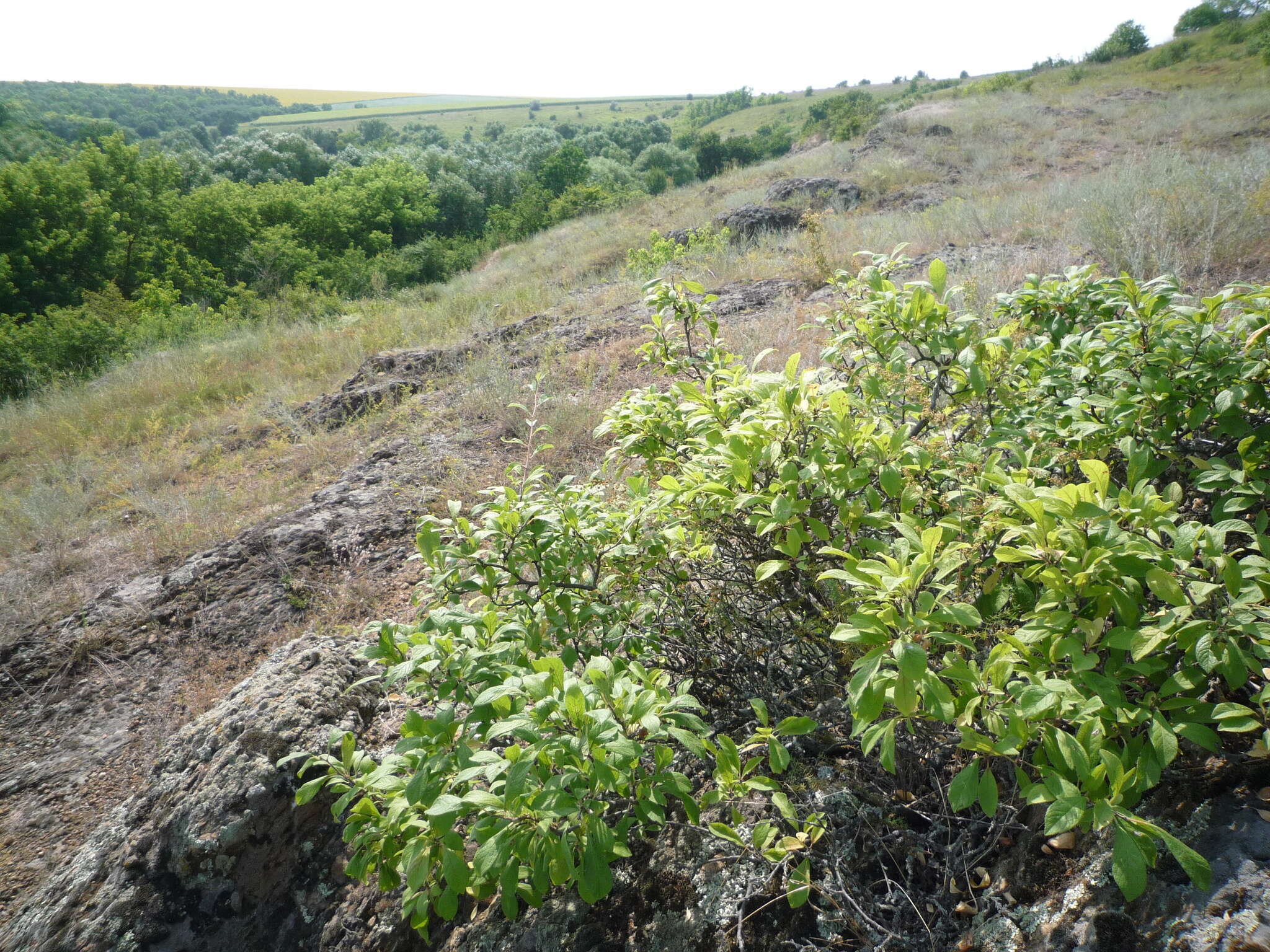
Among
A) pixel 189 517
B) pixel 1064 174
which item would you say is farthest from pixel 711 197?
pixel 189 517

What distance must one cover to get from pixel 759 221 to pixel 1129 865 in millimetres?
11059

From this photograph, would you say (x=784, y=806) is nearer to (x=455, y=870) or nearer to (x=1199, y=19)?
(x=455, y=870)

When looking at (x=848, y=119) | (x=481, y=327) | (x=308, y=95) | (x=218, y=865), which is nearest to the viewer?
(x=218, y=865)

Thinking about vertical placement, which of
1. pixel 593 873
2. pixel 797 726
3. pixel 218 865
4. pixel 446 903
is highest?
pixel 797 726

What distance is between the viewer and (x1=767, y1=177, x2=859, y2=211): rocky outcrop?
1160cm

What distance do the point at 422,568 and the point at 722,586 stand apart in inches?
93.3

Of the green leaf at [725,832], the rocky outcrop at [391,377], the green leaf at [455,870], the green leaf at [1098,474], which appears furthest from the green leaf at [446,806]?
the rocky outcrop at [391,377]

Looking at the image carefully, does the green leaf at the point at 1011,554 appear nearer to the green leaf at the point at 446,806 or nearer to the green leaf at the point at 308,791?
the green leaf at the point at 446,806

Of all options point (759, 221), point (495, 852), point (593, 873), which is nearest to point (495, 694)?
point (495, 852)

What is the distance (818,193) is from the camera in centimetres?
1195

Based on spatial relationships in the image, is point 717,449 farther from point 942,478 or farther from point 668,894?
point 668,894

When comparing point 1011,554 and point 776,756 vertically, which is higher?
point 1011,554

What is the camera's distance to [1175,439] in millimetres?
1388

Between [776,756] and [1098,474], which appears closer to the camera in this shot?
[1098,474]
